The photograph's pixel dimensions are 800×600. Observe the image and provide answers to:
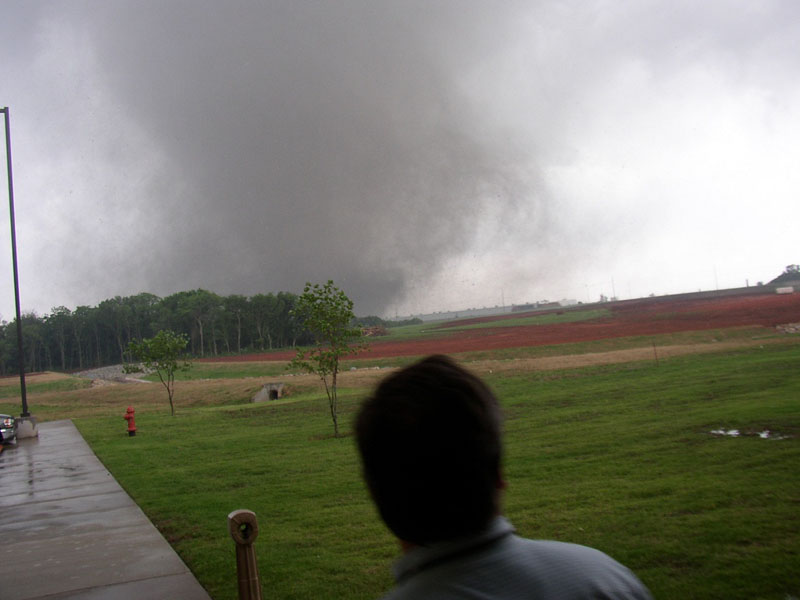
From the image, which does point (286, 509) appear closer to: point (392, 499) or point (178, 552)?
point (178, 552)

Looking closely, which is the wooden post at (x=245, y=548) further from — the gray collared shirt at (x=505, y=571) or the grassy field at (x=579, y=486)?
the gray collared shirt at (x=505, y=571)

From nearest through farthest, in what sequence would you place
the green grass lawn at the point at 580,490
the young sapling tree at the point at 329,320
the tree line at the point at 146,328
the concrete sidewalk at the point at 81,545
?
1. the green grass lawn at the point at 580,490
2. the concrete sidewalk at the point at 81,545
3. the young sapling tree at the point at 329,320
4. the tree line at the point at 146,328

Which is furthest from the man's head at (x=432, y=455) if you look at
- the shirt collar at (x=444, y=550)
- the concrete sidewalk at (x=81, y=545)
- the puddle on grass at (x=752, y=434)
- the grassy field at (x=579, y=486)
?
the puddle on grass at (x=752, y=434)

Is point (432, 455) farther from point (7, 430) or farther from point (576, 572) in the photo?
point (7, 430)

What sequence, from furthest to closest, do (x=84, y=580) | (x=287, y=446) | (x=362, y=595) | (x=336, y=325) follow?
1. (x=336, y=325)
2. (x=287, y=446)
3. (x=84, y=580)
4. (x=362, y=595)

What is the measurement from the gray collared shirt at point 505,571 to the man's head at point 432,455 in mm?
35

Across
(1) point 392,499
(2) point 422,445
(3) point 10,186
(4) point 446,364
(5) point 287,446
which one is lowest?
(5) point 287,446

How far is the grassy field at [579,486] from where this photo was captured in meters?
5.76

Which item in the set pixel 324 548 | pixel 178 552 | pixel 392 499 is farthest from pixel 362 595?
pixel 392 499

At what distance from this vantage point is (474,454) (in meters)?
1.35

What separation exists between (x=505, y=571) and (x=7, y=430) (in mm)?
22330

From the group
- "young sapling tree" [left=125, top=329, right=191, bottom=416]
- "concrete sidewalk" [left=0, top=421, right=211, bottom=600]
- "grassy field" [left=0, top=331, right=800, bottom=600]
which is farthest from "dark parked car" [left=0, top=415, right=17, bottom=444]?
"young sapling tree" [left=125, top=329, right=191, bottom=416]

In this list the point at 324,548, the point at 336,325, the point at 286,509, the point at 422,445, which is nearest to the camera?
the point at 422,445

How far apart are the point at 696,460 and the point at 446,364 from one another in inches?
360
